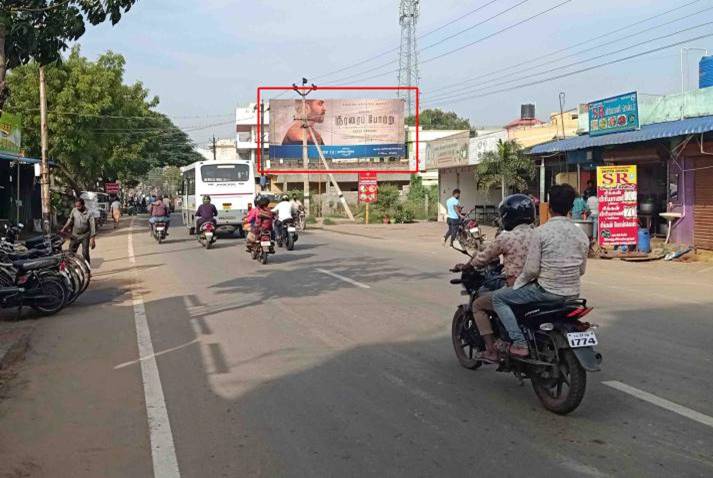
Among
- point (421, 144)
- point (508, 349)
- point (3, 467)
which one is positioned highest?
point (421, 144)

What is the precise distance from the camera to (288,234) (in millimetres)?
20422

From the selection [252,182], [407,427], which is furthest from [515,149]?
[407,427]

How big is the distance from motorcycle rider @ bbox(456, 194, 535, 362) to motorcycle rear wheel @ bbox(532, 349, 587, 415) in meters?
0.53

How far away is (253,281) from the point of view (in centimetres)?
1352

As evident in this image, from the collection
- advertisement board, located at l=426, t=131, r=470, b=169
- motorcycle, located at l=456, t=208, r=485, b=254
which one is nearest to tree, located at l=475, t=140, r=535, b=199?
advertisement board, located at l=426, t=131, r=470, b=169

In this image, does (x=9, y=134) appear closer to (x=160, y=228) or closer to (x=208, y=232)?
(x=160, y=228)

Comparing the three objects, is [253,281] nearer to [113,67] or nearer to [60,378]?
[60,378]

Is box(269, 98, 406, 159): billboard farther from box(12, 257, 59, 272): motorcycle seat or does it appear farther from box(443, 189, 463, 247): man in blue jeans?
box(12, 257, 59, 272): motorcycle seat

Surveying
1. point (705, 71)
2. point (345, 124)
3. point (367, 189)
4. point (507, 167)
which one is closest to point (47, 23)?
point (705, 71)

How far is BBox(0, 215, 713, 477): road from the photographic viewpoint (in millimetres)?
4488

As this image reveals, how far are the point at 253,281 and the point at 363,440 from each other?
8952 millimetres

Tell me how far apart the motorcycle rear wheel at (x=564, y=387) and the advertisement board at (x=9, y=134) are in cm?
2315

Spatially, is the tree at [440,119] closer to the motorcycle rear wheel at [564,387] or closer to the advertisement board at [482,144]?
the advertisement board at [482,144]

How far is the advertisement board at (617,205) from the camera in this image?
1783 cm
